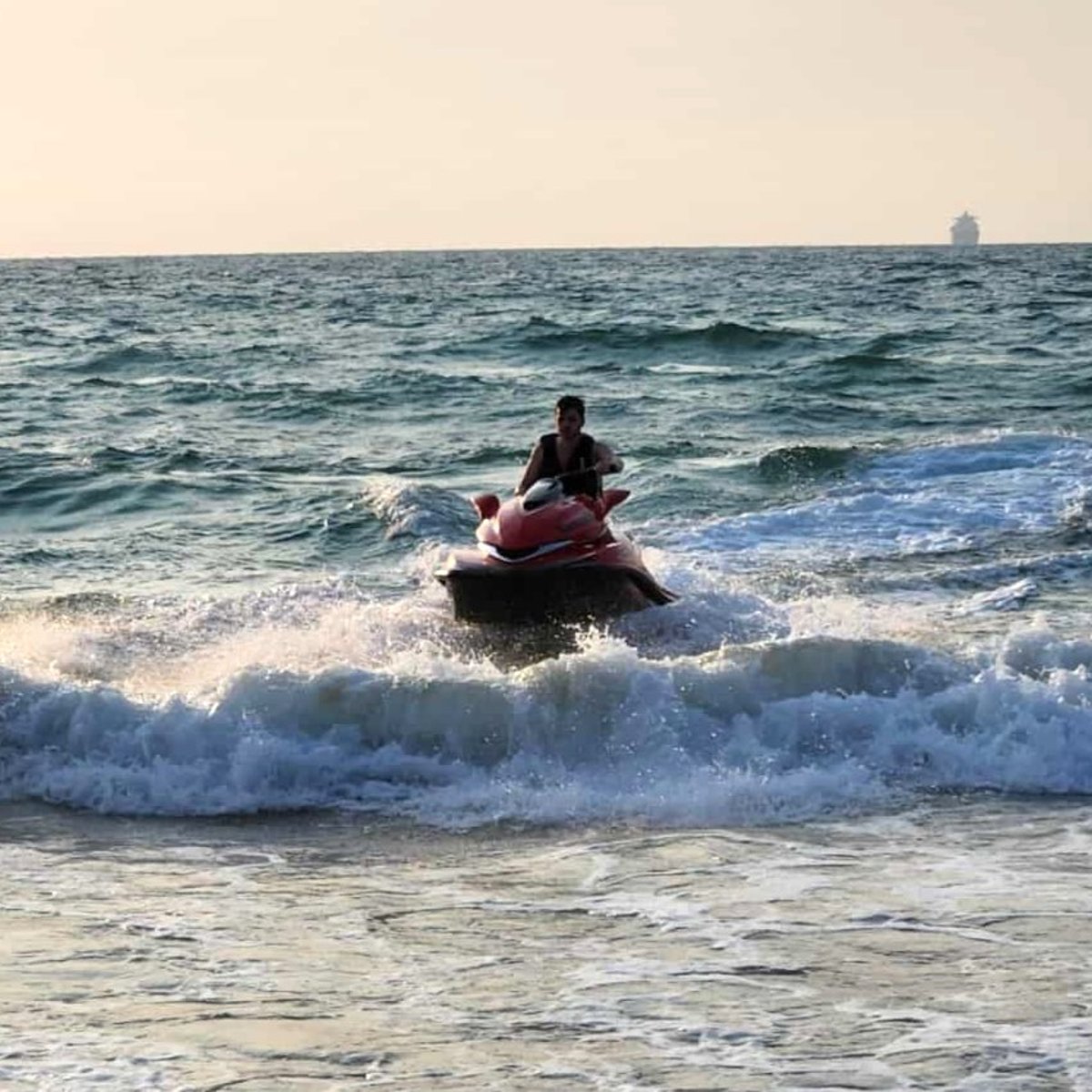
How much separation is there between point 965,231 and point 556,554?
171 meters

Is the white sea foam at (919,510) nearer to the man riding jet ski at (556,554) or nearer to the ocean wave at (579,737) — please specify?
the man riding jet ski at (556,554)

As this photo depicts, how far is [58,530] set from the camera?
751 inches

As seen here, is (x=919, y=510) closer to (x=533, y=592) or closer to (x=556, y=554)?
(x=556, y=554)

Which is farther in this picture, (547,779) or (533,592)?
(533,592)

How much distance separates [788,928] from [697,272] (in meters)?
75.3

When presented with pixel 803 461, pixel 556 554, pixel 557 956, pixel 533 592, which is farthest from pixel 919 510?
pixel 557 956

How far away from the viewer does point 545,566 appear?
42.3 feet

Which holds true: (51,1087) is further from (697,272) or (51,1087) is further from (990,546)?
(697,272)

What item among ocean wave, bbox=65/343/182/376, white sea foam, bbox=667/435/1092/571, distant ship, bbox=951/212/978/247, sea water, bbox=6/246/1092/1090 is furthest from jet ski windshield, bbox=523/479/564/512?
distant ship, bbox=951/212/978/247

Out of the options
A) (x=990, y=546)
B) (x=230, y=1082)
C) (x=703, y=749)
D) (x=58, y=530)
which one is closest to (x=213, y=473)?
(x=58, y=530)

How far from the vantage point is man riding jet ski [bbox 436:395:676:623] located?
509 inches

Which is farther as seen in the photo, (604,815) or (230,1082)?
(604,815)

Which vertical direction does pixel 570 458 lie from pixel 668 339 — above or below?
below

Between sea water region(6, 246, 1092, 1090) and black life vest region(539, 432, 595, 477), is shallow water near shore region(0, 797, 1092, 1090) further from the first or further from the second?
black life vest region(539, 432, 595, 477)
